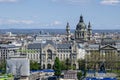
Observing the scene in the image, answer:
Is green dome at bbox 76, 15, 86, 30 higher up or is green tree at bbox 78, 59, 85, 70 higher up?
green dome at bbox 76, 15, 86, 30

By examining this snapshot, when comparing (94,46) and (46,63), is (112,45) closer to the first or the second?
(94,46)

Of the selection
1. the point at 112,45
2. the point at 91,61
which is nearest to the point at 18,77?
the point at 91,61

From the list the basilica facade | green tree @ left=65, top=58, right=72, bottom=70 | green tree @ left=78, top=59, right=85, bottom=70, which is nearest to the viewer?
green tree @ left=65, top=58, right=72, bottom=70

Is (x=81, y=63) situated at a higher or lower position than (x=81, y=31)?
lower

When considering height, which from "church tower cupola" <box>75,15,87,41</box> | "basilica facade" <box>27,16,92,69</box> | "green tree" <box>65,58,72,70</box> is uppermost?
"church tower cupola" <box>75,15,87,41</box>

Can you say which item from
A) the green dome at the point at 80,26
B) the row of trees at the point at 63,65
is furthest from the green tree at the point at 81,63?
the green dome at the point at 80,26

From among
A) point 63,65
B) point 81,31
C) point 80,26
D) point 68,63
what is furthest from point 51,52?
point 80,26

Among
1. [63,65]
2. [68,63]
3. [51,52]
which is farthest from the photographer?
[51,52]

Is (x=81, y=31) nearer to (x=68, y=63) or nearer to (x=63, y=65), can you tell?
(x=68, y=63)

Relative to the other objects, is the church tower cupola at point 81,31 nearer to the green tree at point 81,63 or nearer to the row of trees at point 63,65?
the row of trees at point 63,65

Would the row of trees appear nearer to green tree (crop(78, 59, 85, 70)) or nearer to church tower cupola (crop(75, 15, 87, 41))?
green tree (crop(78, 59, 85, 70))

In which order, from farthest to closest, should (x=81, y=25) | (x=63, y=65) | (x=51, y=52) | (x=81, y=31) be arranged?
1. (x=81, y=25)
2. (x=81, y=31)
3. (x=51, y=52)
4. (x=63, y=65)

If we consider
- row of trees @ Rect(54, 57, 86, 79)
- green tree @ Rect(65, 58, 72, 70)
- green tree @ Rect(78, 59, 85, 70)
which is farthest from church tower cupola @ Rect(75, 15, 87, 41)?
green tree @ Rect(78, 59, 85, 70)

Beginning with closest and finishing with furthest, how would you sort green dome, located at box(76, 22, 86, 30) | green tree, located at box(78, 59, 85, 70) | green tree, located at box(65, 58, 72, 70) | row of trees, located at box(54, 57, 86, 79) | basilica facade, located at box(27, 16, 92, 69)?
row of trees, located at box(54, 57, 86, 79) < green tree, located at box(65, 58, 72, 70) < green tree, located at box(78, 59, 85, 70) < basilica facade, located at box(27, 16, 92, 69) < green dome, located at box(76, 22, 86, 30)
